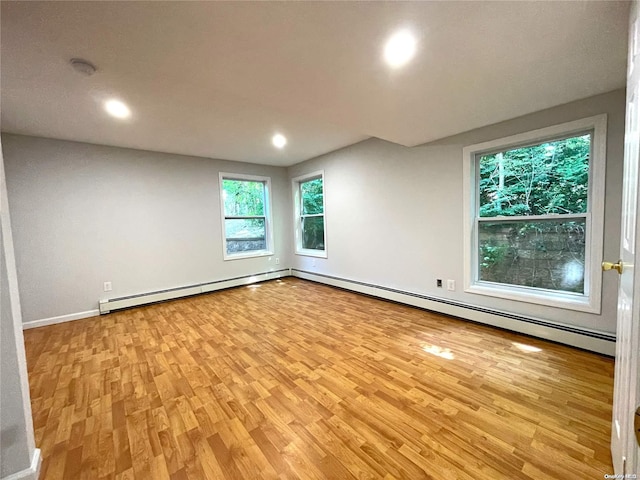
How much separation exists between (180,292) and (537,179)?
5083mm

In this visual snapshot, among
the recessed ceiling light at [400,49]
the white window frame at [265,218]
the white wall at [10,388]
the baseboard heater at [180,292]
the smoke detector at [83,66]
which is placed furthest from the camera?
the white window frame at [265,218]

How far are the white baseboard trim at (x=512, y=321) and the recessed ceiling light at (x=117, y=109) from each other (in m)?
3.69

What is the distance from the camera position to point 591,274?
2.23 m

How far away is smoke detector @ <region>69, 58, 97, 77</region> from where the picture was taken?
1.71m

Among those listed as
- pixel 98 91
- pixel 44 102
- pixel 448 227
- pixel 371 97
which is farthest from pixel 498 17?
pixel 44 102

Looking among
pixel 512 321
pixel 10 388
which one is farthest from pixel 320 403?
pixel 512 321

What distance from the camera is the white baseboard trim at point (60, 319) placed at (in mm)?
3220

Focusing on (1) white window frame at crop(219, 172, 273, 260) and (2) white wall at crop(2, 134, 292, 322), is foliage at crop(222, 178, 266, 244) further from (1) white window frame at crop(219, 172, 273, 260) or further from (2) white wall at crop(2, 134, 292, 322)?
(2) white wall at crop(2, 134, 292, 322)

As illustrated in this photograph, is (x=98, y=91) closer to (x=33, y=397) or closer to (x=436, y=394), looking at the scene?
(x=33, y=397)

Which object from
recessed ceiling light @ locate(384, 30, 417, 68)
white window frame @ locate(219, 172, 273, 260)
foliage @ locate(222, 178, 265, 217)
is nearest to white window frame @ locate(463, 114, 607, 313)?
recessed ceiling light @ locate(384, 30, 417, 68)

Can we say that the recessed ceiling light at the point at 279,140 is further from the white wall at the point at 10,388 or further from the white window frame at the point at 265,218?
the white wall at the point at 10,388

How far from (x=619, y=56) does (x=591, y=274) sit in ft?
5.43

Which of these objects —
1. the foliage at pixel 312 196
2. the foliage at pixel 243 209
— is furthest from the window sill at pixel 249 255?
the foliage at pixel 312 196

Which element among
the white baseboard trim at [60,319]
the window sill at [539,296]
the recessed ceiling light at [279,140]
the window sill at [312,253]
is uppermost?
the recessed ceiling light at [279,140]
